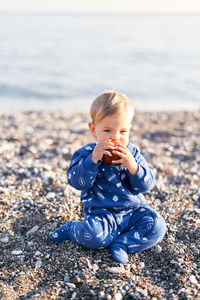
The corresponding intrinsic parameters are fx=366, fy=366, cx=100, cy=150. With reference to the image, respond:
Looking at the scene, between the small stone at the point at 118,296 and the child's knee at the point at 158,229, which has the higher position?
the child's knee at the point at 158,229

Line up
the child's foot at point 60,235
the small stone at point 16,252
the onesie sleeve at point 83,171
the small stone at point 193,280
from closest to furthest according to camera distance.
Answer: the small stone at point 193,280 < the onesie sleeve at point 83,171 < the small stone at point 16,252 < the child's foot at point 60,235

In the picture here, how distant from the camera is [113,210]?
376 cm

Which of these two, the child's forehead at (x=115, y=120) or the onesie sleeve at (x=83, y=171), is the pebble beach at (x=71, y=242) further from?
the child's forehead at (x=115, y=120)

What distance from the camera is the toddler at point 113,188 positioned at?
11.4 ft

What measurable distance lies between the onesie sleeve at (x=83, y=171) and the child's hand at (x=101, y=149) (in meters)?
0.06

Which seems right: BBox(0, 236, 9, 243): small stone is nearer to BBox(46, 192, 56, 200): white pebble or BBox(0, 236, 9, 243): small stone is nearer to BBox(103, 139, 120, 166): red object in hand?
BBox(46, 192, 56, 200): white pebble

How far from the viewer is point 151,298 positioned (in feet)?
10.0

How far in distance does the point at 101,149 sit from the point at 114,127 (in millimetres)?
243

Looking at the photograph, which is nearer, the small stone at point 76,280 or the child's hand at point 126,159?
the small stone at point 76,280

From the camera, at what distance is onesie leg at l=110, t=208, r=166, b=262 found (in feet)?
12.0

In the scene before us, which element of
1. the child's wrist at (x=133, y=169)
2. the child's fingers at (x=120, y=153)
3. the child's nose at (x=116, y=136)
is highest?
the child's nose at (x=116, y=136)

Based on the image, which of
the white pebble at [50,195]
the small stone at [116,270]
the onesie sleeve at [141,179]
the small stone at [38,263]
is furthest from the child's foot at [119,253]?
the white pebble at [50,195]

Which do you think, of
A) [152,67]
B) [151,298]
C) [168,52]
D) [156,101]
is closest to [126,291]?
[151,298]

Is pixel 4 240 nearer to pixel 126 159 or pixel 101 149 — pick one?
pixel 101 149
